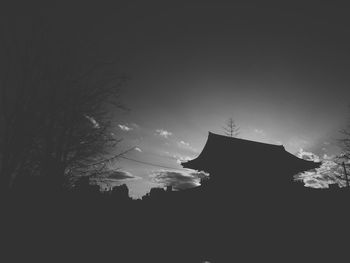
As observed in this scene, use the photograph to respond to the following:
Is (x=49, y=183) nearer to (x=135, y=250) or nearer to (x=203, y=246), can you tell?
(x=135, y=250)

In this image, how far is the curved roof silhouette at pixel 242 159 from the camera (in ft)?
45.0

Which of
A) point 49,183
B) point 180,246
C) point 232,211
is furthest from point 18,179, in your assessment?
point 232,211

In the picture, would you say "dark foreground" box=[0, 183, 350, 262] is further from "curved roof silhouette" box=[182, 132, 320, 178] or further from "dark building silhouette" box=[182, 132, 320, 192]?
"curved roof silhouette" box=[182, 132, 320, 178]

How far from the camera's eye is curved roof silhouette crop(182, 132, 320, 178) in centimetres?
1372

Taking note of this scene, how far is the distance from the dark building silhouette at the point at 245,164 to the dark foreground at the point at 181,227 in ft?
2.90

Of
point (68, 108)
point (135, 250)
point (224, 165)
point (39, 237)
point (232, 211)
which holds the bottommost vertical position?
point (135, 250)

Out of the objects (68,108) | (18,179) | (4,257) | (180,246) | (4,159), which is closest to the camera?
(4,257)

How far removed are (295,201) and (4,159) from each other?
11940 millimetres

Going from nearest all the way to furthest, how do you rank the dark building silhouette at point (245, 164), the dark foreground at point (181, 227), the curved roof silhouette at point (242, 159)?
the dark foreground at point (181, 227) < the dark building silhouette at point (245, 164) < the curved roof silhouette at point (242, 159)

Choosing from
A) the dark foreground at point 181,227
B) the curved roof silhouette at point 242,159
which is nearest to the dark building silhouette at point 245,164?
the curved roof silhouette at point 242,159

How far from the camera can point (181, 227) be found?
10.7 metres

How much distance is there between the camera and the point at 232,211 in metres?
12.0

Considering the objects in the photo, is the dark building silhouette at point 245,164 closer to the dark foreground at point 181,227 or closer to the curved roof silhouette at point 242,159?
the curved roof silhouette at point 242,159

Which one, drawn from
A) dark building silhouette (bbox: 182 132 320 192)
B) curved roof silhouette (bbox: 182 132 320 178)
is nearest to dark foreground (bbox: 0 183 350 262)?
dark building silhouette (bbox: 182 132 320 192)
